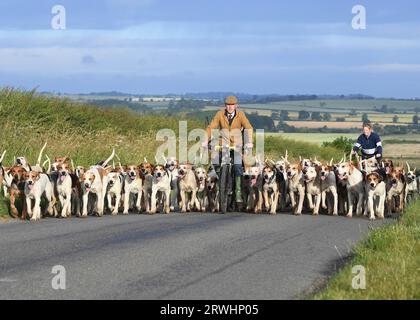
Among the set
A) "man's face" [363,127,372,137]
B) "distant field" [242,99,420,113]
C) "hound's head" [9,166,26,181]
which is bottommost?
"hound's head" [9,166,26,181]

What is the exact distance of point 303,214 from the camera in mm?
20500

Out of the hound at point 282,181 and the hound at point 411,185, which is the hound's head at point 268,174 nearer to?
the hound at point 282,181

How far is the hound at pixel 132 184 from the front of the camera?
20047mm

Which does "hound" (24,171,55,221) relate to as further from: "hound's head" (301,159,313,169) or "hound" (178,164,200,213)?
"hound's head" (301,159,313,169)

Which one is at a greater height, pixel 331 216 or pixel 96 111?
pixel 96 111

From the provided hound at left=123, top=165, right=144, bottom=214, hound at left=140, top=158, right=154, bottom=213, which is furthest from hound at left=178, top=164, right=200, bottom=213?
hound at left=123, top=165, right=144, bottom=214

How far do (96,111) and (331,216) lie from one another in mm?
18640

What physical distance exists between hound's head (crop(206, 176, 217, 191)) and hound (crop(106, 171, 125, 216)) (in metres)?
1.77

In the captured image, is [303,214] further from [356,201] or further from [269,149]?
[269,149]

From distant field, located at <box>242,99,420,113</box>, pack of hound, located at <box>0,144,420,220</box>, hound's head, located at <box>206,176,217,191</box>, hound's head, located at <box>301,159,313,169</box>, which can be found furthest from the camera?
distant field, located at <box>242,99,420,113</box>

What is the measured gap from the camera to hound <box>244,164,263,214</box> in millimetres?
20547

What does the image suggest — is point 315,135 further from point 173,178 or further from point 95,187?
point 95,187
